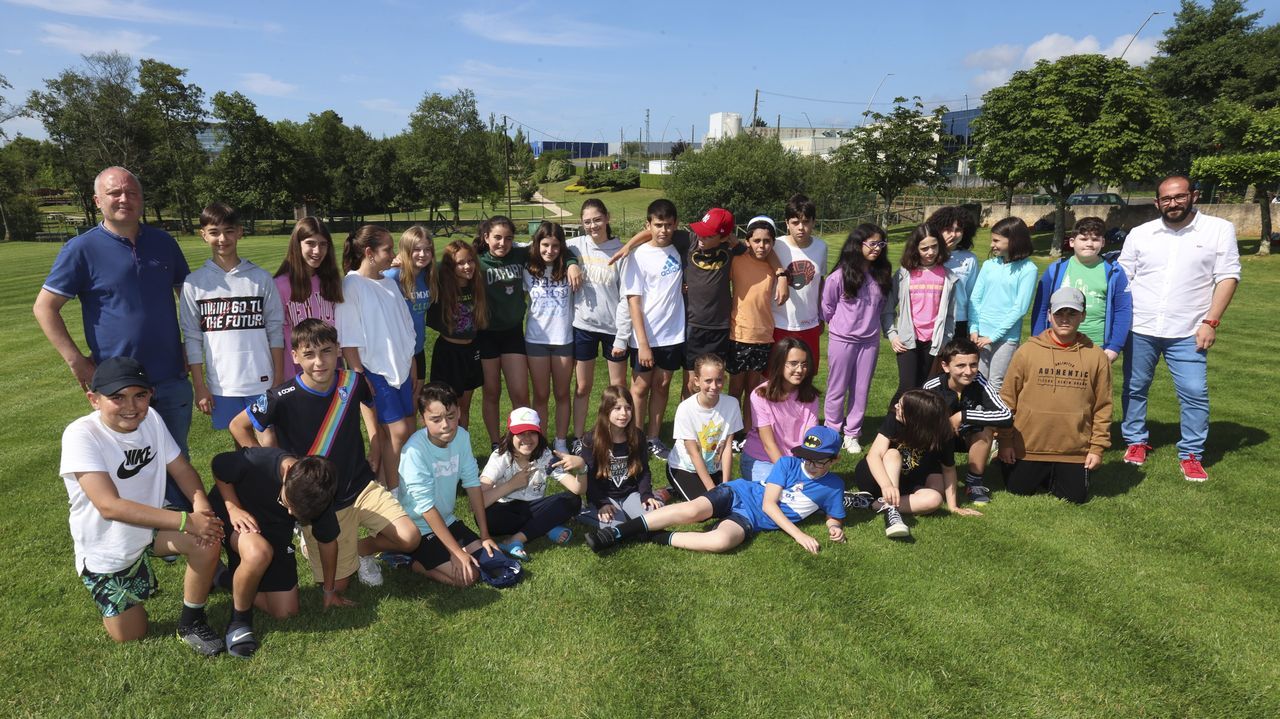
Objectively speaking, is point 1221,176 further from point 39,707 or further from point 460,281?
point 39,707

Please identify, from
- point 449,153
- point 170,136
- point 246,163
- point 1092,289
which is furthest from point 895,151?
point 170,136

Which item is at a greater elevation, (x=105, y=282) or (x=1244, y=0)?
(x=1244, y=0)

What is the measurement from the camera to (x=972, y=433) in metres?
5.05

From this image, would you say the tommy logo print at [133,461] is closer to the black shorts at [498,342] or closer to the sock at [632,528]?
the black shorts at [498,342]

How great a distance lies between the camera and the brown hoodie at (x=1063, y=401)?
4938mm

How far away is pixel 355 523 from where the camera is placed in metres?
3.85

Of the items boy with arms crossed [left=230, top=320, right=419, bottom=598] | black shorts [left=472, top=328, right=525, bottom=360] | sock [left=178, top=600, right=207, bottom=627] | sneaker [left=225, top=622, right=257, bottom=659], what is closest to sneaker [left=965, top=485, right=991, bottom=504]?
black shorts [left=472, top=328, right=525, bottom=360]

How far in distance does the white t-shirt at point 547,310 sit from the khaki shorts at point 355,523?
6.36ft

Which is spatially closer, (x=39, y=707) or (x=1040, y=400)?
(x=39, y=707)

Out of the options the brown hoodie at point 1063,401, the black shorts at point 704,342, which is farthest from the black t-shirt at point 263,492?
the brown hoodie at point 1063,401

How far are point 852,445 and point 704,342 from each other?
1702 mm

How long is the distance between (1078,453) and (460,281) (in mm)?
4805

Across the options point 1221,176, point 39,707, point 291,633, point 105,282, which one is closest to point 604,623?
point 291,633

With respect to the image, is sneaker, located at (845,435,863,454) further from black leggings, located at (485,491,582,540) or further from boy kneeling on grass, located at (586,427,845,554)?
black leggings, located at (485,491,582,540)
